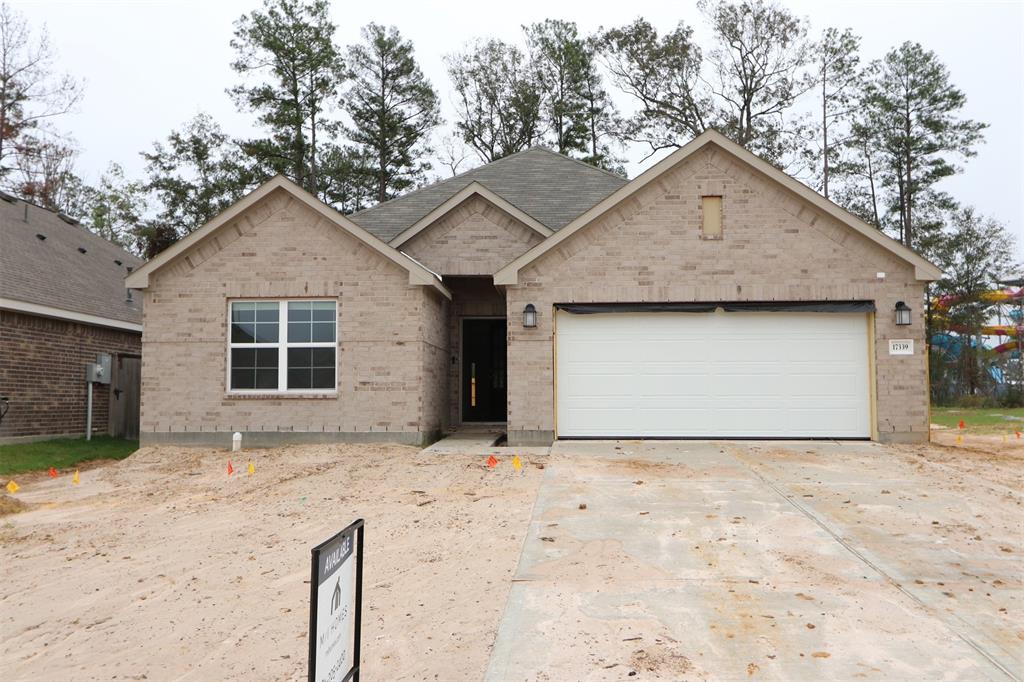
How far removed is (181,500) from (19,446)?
7.28 m

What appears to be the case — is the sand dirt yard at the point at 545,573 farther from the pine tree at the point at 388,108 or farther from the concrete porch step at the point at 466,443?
the pine tree at the point at 388,108

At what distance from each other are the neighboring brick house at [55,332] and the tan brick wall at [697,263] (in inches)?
398

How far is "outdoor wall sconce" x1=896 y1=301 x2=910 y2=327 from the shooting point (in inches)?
482

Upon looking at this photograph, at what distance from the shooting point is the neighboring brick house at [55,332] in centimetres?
1420

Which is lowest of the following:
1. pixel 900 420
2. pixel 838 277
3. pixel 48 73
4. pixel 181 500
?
pixel 181 500

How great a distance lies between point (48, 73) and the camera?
26031 mm

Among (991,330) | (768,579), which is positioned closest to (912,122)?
(991,330)

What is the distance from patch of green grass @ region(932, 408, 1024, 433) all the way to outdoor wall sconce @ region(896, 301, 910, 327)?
5.40m

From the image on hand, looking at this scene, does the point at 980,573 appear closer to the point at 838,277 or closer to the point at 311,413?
the point at 838,277

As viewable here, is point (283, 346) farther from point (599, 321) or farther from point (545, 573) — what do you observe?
point (545, 573)

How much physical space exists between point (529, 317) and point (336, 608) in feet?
33.0

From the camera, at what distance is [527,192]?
1798cm

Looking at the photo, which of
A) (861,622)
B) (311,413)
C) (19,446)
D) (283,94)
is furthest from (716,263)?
(283,94)

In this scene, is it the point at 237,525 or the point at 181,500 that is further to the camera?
the point at 181,500
